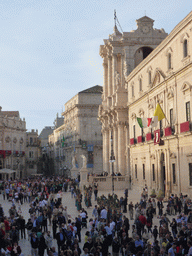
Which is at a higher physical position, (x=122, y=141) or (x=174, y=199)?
(x=122, y=141)

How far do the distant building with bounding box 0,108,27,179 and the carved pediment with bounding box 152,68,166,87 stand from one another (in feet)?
148

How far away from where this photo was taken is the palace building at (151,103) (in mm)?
27859

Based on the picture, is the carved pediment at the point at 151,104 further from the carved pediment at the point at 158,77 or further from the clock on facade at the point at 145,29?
the clock on facade at the point at 145,29

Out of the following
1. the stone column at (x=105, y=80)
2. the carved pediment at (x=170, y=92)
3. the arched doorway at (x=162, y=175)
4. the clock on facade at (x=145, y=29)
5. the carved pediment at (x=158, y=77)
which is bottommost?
the arched doorway at (x=162, y=175)

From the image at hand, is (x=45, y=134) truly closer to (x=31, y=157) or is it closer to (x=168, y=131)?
(x=31, y=157)

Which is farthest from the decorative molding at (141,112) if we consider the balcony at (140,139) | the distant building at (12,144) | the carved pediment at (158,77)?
the distant building at (12,144)

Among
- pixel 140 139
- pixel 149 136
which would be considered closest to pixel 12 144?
pixel 140 139

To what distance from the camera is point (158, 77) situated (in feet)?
109

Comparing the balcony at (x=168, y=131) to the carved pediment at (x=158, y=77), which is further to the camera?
the carved pediment at (x=158, y=77)

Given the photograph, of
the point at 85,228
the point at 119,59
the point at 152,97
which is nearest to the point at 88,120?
the point at 119,59

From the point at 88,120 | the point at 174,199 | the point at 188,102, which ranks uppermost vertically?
the point at 88,120

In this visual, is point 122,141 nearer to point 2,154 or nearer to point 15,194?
point 15,194

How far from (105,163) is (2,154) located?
27.7 m

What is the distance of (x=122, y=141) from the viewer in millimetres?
48875
